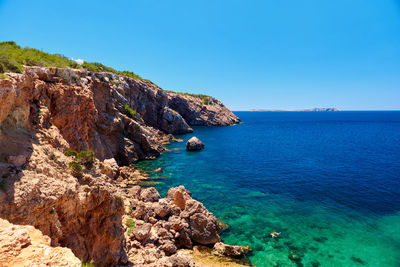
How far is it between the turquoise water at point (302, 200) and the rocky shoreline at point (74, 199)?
4.84 m

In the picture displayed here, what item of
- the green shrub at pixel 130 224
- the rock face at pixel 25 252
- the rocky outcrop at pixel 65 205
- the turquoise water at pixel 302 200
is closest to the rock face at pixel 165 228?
the green shrub at pixel 130 224

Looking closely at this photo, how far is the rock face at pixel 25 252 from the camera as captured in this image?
17.7 ft

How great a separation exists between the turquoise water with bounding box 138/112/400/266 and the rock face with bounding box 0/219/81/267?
17.5 meters

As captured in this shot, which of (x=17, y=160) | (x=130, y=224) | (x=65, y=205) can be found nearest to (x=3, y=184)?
(x=17, y=160)

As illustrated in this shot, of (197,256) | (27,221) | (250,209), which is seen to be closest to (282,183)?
(250,209)

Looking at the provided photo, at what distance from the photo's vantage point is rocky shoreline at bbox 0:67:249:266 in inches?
369

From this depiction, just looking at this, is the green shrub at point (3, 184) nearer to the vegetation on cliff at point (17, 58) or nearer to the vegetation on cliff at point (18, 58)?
the vegetation on cliff at point (18, 58)

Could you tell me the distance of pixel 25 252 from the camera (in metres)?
5.70

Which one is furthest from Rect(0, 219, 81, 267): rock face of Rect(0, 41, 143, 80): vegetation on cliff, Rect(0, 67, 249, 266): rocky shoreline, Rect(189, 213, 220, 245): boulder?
Rect(189, 213, 220, 245): boulder

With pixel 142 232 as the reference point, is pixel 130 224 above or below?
above

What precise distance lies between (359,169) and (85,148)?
53.4 metres

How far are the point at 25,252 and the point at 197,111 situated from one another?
410ft

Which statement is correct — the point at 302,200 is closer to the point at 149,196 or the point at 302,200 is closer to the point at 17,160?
the point at 149,196

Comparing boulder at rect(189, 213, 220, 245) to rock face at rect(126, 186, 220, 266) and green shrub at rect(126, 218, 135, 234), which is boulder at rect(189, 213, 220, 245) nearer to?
rock face at rect(126, 186, 220, 266)
